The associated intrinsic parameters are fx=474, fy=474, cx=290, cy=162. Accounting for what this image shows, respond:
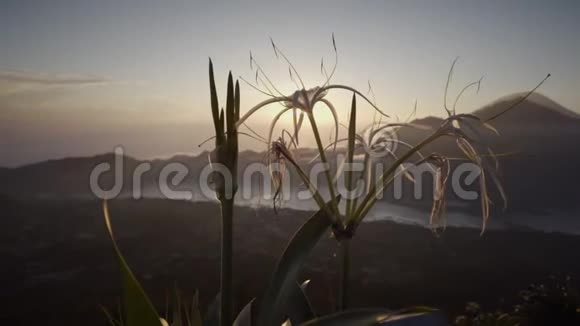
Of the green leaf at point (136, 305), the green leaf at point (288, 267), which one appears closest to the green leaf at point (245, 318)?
the green leaf at point (288, 267)

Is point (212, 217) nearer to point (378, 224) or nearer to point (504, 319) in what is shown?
point (378, 224)

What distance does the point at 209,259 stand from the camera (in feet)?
5.14

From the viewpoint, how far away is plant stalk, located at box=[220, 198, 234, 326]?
1.49 feet

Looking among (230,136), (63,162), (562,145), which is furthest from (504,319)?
(63,162)

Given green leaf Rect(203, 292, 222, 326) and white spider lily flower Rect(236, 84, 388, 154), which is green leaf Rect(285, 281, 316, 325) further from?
white spider lily flower Rect(236, 84, 388, 154)

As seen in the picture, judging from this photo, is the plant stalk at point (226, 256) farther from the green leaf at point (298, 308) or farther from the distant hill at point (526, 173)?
the distant hill at point (526, 173)

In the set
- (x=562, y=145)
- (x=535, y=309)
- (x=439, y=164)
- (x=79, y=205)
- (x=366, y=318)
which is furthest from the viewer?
(x=562, y=145)

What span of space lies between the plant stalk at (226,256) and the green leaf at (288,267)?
61mm

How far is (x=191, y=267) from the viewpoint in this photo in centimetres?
157

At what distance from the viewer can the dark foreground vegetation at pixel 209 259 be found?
1430mm

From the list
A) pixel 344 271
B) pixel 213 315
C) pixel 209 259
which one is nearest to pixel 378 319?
pixel 344 271

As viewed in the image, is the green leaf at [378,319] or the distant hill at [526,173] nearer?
the green leaf at [378,319]

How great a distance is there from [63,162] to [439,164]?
1748mm

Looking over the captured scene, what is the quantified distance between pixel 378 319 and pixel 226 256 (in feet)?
0.50
